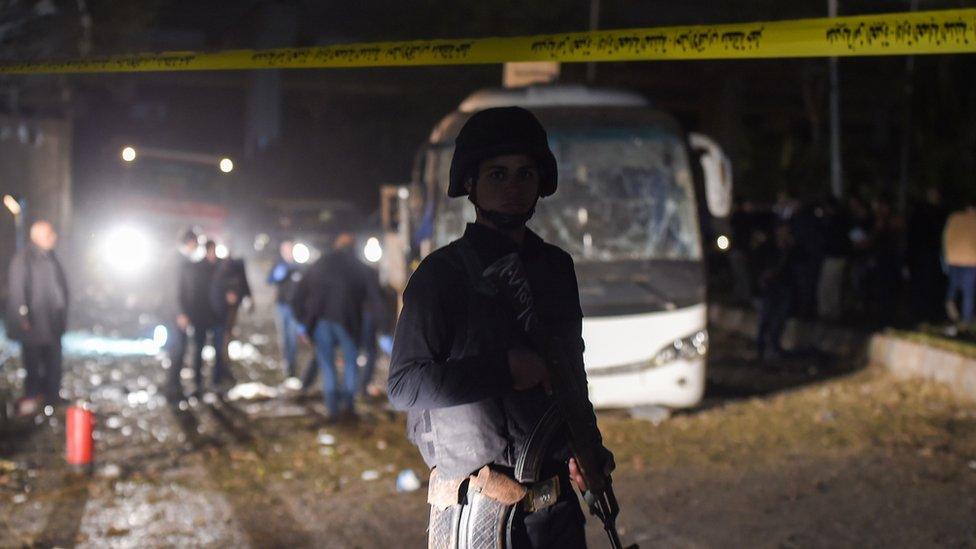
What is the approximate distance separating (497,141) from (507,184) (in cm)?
12

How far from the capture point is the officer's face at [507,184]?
3271 millimetres

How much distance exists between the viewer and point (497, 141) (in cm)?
327

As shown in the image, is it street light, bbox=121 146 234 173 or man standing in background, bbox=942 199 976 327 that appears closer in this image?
man standing in background, bbox=942 199 976 327

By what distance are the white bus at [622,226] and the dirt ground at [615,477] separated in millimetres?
594

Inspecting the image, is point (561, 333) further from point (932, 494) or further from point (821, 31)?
point (932, 494)

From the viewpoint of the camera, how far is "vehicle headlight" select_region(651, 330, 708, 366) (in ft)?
34.0

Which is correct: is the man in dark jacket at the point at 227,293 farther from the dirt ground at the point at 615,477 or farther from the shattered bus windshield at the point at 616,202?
the shattered bus windshield at the point at 616,202

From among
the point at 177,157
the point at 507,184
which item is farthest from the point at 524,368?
the point at 177,157

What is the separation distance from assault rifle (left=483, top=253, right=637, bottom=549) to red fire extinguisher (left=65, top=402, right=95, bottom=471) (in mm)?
6063

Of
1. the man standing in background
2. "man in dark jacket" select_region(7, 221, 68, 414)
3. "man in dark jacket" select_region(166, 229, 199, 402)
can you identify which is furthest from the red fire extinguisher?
the man standing in background

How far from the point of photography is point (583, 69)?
3816cm

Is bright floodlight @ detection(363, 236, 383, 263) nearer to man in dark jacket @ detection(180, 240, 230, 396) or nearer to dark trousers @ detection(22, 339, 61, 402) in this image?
man in dark jacket @ detection(180, 240, 230, 396)

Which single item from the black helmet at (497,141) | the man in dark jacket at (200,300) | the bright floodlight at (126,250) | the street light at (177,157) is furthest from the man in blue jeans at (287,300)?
the street light at (177,157)

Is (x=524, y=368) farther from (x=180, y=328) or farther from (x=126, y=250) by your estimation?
(x=126, y=250)
